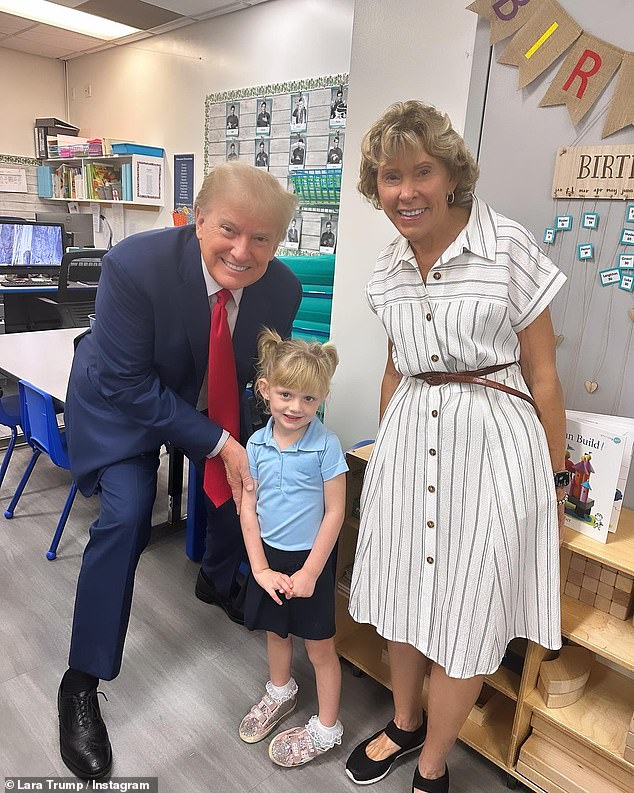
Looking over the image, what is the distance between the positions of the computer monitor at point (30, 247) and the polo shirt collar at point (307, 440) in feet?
11.4

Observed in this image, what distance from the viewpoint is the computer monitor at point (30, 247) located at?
165 inches

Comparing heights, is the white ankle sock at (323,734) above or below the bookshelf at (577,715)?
below

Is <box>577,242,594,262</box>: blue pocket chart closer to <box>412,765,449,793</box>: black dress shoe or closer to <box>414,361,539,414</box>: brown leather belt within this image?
<box>414,361,539,414</box>: brown leather belt

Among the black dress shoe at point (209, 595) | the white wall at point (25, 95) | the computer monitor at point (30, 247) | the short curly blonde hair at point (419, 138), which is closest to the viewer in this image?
the short curly blonde hair at point (419, 138)

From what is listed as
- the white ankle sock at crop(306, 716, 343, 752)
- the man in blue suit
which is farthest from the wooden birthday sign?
the white ankle sock at crop(306, 716, 343, 752)

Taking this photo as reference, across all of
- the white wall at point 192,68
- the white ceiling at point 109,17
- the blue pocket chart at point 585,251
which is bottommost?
the blue pocket chart at point 585,251

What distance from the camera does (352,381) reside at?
2129 millimetres

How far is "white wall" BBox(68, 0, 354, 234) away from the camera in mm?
3365

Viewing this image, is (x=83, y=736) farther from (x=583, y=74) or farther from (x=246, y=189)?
(x=583, y=74)

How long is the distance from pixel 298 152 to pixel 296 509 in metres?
2.67

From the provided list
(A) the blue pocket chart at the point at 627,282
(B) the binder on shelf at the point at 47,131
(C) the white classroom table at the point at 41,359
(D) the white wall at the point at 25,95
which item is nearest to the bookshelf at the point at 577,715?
(A) the blue pocket chart at the point at 627,282

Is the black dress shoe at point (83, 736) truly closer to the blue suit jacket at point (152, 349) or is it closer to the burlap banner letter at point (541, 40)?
the blue suit jacket at point (152, 349)

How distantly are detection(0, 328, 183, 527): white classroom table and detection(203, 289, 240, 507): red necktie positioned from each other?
75cm

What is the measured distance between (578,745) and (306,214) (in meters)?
2.48
